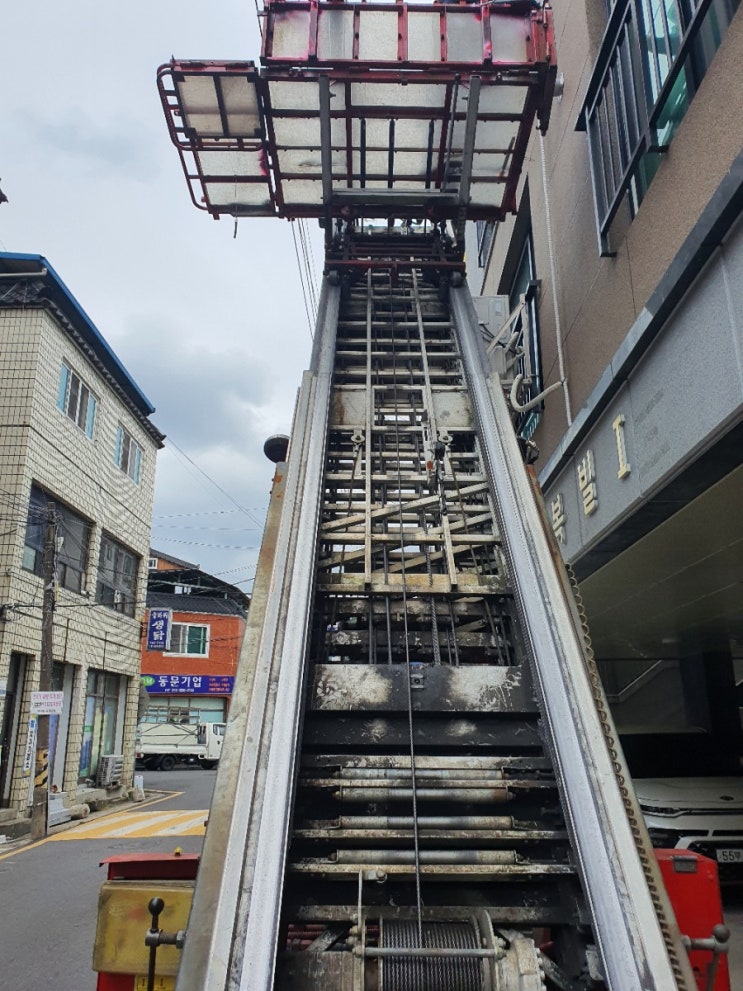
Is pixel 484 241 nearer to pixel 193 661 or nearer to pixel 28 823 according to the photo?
pixel 28 823

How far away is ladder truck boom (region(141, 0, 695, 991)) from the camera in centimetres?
272

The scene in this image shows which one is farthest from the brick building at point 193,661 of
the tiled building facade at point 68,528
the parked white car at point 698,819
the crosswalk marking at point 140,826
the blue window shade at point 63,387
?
the parked white car at point 698,819

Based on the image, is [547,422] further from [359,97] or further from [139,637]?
[139,637]

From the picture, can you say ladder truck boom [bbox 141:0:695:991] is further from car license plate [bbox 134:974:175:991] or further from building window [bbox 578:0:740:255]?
building window [bbox 578:0:740:255]

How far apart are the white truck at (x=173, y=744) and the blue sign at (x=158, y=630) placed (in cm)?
904

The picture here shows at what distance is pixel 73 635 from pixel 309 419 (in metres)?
13.6

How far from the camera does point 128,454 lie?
21297 mm

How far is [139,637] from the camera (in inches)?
869

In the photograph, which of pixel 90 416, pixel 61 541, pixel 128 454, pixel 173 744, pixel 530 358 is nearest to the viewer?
pixel 530 358

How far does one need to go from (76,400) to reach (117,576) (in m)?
5.25

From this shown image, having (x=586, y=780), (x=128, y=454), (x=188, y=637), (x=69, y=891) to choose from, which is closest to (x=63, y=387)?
(x=128, y=454)

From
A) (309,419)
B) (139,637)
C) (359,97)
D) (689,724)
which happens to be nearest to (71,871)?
(309,419)

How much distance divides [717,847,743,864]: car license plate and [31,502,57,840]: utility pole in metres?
11.3

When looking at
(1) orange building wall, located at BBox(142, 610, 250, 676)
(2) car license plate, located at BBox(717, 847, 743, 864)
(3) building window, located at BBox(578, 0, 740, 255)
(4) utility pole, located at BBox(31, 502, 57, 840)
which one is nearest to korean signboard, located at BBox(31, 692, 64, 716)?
(4) utility pole, located at BBox(31, 502, 57, 840)
